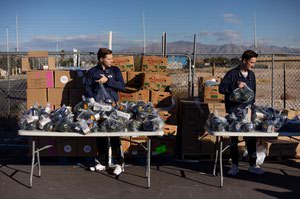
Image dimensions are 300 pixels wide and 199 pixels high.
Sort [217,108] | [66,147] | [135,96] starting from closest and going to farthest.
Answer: [66,147]
[217,108]
[135,96]

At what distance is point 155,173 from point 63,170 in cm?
151

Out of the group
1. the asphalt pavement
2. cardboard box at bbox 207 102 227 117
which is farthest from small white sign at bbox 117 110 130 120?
cardboard box at bbox 207 102 227 117

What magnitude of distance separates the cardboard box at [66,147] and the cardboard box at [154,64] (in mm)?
2018

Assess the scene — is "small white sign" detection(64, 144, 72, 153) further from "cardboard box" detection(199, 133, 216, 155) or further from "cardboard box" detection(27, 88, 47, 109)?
"cardboard box" detection(199, 133, 216, 155)

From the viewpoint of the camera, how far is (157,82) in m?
6.77

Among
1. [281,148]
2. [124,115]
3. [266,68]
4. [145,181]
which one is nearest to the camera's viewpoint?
[124,115]

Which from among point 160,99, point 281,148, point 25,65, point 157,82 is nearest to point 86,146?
point 160,99

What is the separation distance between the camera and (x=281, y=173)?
5.70m

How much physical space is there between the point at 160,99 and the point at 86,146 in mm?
1630

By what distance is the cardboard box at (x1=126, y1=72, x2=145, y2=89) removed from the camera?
6.82 m

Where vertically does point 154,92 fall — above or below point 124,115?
above

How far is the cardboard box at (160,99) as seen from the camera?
6.70 m

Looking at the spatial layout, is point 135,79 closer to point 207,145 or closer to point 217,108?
point 217,108

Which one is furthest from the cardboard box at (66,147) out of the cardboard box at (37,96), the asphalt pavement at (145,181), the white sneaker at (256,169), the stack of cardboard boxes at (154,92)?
the white sneaker at (256,169)
